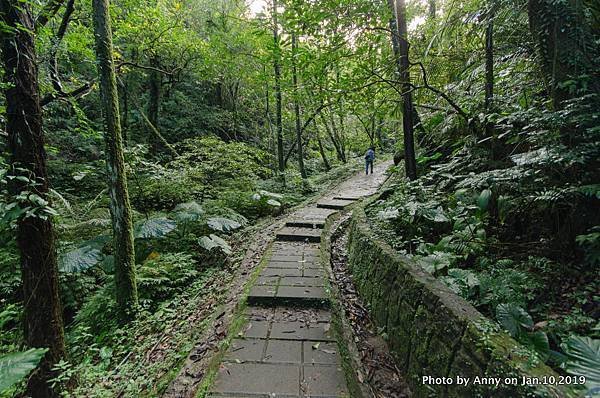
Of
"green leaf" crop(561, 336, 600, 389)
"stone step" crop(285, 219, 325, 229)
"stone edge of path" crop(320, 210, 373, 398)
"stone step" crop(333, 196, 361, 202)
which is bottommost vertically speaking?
"stone edge of path" crop(320, 210, 373, 398)

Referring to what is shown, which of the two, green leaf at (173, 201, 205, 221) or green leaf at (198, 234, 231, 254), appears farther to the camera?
green leaf at (173, 201, 205, 221)

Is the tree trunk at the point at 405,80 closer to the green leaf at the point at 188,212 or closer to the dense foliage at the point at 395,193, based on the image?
the dense foliage at the point at 395,193

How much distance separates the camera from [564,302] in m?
2.31

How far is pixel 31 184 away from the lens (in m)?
2.73

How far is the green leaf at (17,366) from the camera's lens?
1.68 m

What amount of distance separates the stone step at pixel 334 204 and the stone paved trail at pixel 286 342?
10.7 ft

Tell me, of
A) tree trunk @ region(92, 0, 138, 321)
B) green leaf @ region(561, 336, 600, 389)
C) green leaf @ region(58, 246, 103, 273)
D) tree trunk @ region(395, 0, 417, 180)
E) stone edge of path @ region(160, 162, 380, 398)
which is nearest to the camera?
green leaf @ region(561, 336, 600, 389)

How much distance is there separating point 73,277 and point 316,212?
16.3 feet

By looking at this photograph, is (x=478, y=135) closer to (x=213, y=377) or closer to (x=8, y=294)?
(x=213, y=377)

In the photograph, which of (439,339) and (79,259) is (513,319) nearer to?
(439,339)

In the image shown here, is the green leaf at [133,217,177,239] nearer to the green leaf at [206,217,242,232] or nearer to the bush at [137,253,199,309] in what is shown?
the bush at [137,253,199,309]

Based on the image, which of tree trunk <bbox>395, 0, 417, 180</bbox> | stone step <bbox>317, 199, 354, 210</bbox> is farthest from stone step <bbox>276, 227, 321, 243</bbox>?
stone step <bbox>317, 199, 354, 210</bbox>

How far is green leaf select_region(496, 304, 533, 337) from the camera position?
1963mm

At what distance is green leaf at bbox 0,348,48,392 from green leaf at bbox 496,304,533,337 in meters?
2.82
